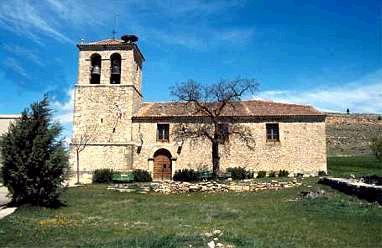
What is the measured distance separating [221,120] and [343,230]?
22.1m

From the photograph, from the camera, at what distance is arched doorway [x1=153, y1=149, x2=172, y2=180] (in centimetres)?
3162

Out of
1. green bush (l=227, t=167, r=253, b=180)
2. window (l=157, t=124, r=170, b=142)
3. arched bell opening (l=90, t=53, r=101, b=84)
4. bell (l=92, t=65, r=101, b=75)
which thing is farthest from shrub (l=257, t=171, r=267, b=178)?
bell (l=92, t=65, r=101, b=75)

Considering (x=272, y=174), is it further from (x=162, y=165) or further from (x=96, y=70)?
(x=96, y=70)

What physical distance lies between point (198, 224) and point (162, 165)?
826 inches

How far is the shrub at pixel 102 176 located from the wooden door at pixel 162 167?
4.05m

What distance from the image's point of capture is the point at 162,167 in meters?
31.7

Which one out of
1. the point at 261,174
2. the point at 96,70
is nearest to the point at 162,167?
the point at 261,174

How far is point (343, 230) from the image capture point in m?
9.62

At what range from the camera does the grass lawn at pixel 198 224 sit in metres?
8.48

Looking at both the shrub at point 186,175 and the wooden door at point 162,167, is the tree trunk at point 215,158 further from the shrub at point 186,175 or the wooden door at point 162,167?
the wooden door at point 162,167

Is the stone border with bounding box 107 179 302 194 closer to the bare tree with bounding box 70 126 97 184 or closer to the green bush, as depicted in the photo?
the green bush

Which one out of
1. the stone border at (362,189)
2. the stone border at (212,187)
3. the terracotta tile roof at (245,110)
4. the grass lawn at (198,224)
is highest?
the terracotta tile roof at (245,110)

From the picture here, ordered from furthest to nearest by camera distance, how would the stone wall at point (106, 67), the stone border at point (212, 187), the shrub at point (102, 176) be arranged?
1. the stone wall at point (106, 67)
2. the shrub at point (102, 176)
3. the stone border at point (212, 187)

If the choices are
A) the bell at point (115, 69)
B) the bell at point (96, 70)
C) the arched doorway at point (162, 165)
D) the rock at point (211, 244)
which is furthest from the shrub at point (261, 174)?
the rock at point (211, 244)
